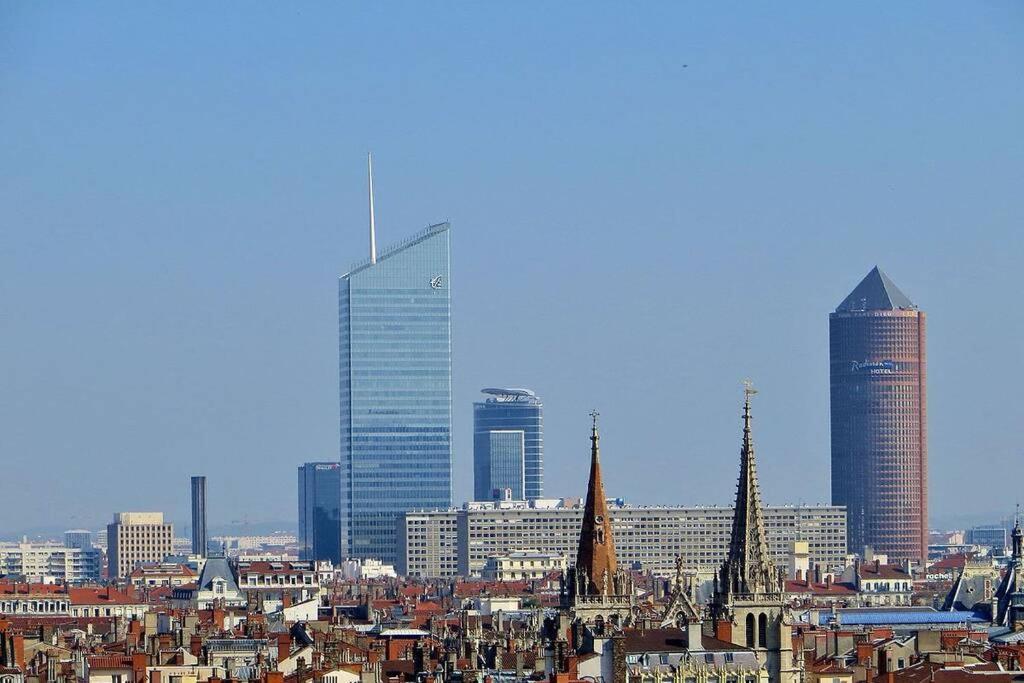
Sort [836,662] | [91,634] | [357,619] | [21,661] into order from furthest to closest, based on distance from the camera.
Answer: [357,619] < [91,634] < [836,662] < [21,661]

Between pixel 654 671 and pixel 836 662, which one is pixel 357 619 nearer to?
pixel 836 662

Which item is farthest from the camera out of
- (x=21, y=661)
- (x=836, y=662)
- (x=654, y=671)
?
(x=836, y=662)

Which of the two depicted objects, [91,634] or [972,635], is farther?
[91,634]

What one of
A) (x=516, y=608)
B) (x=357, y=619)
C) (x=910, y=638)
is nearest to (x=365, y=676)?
(x=910, y=638)
